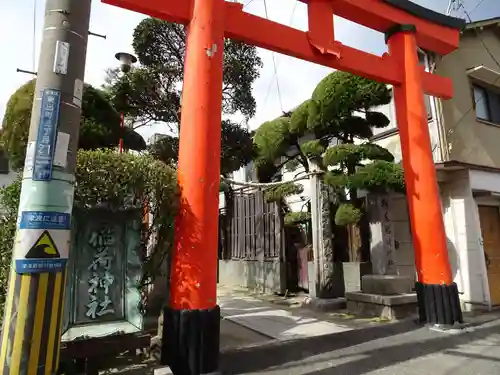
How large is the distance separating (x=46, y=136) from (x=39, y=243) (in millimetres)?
801

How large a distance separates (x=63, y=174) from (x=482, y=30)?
1220 cm

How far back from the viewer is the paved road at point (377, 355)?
12.8 feet

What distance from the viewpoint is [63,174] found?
8.43 feet

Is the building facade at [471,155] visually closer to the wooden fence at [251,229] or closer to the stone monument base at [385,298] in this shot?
the stone monument base at [385,298]

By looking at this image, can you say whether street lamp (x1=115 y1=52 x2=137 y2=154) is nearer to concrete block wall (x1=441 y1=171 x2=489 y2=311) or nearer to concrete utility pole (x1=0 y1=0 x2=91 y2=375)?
concrete utility pole (x1=0 y1=0 x2=91 y2=375)

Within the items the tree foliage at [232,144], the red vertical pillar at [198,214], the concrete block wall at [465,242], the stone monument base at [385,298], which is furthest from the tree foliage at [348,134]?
the red vertical pillar at [198,214]

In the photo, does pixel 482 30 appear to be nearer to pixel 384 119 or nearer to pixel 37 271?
pixel 384 119

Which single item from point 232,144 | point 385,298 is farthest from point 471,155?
point 232,144

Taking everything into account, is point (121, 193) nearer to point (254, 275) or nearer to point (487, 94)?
point (254, 275)


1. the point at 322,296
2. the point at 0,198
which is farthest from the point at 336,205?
the point at 0,198

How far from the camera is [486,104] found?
32.3 feet

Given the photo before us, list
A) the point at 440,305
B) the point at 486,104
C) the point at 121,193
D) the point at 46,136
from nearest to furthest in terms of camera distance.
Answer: the point at 46,136, the point at 121,193, the point at 440,305, the point at 486,104

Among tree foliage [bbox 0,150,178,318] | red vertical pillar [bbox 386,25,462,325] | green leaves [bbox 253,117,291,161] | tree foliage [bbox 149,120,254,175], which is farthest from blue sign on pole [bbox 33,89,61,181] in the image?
green leaves [bbox 253,117,291,161]

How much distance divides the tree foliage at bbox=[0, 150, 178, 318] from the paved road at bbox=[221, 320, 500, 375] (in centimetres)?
170
